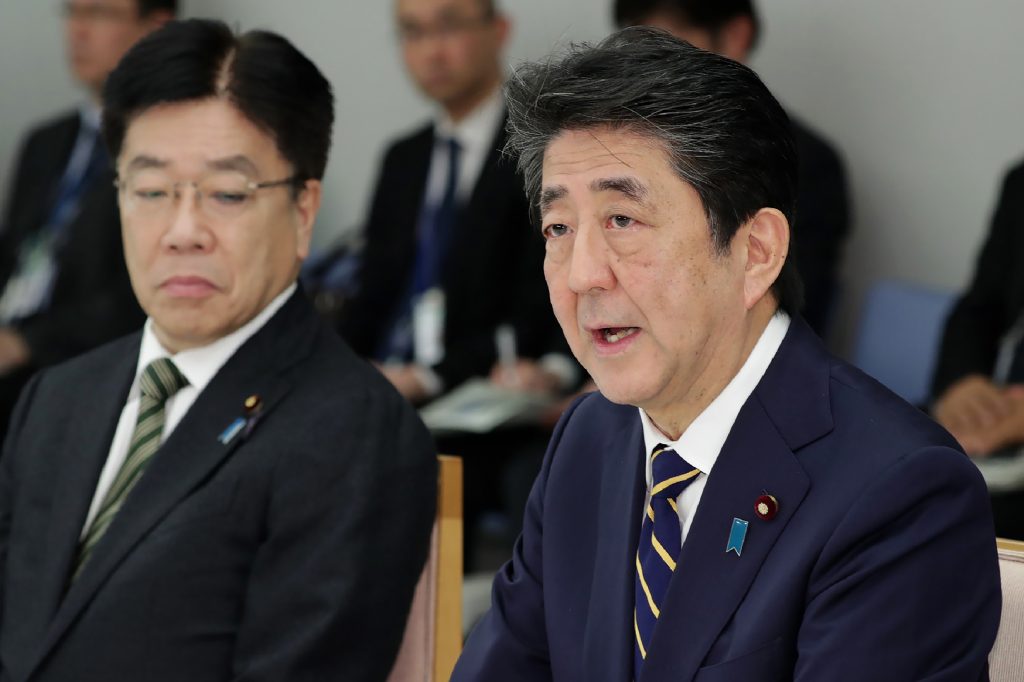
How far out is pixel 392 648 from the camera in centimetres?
184

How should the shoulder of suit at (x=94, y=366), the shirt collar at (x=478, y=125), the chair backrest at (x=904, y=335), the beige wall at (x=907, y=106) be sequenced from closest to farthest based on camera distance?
1. the shoulder of suit at (x=94, y=366)
2. the chair backrest at (x=904, y=335)
3. the beige wall at (x=907, y=106)
4. the shirt collar at (x=478, y=125)

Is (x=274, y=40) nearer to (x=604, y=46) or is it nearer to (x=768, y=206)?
(x=604, y=46)

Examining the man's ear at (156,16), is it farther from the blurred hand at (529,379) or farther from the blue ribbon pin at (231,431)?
the blue ribbon pin at (231,431)

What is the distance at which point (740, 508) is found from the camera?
148cm

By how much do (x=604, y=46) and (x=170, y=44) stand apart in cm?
79

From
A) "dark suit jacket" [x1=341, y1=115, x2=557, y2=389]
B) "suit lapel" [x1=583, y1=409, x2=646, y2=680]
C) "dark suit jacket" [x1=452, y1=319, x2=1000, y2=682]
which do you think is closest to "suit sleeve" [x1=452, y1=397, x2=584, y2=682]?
"dark suit jacket" [x1=452, y1=319, x2=1000, y2=682]

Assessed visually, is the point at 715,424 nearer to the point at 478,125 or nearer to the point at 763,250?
the point at 763,250

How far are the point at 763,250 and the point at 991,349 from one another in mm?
2033

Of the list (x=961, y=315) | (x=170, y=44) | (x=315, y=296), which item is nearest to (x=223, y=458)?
(x=170, y=44)

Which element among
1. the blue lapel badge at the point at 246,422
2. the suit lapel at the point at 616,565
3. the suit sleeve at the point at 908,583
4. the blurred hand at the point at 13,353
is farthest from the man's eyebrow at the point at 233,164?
the blurred hand at the point at 13,353

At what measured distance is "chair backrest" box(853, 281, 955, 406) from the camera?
11.7 feet

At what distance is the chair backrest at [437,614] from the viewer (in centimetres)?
186

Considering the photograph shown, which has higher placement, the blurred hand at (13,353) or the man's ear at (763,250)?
the man's ear at (763,250)

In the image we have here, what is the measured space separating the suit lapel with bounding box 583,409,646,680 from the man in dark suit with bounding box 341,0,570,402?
2160mm
